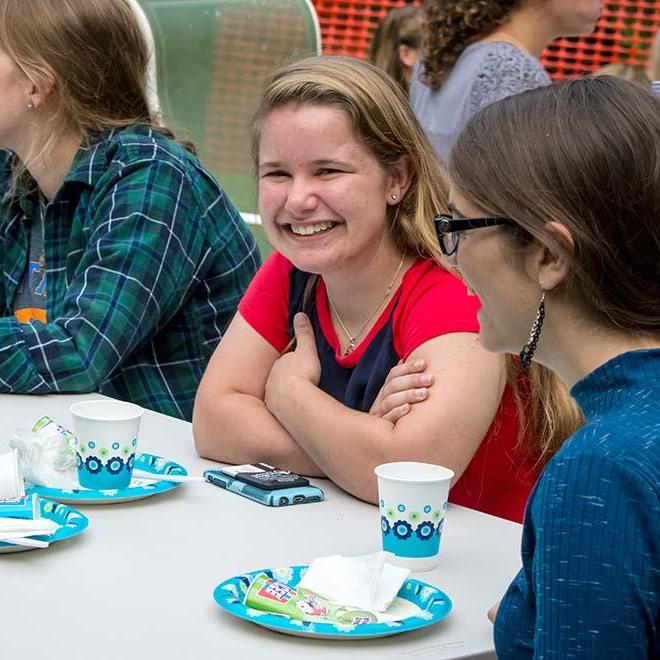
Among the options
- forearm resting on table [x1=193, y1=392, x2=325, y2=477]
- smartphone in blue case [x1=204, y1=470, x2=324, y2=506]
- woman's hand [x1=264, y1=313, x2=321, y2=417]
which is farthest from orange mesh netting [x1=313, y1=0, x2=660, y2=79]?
smartphone in blue case [x1=204, y1=470, x2=324, y2=506]

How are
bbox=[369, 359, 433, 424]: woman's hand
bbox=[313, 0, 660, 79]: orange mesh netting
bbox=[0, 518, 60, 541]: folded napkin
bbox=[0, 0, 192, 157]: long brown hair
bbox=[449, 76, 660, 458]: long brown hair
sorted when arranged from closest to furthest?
bbox=[449, 76, 660, 458]: long brown hair < bbox=[0, 518, 60, 541]: folded napkin < bbox=[369, 359, 433, 424]: woman's hand < bbox=[0, 0, 192, 157]: long brown hair < bbox=[313, 0, 660, 79]: orange mesh netting

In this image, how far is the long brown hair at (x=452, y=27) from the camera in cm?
346

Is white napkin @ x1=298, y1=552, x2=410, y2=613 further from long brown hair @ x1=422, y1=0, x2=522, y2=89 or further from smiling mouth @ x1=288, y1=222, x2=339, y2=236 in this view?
long brown hair @ x1=422, y1=0, x2=522, y2=89

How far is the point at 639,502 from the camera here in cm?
115

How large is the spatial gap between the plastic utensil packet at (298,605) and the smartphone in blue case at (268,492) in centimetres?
41

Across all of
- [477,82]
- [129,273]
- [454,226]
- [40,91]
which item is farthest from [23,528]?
[477,82]

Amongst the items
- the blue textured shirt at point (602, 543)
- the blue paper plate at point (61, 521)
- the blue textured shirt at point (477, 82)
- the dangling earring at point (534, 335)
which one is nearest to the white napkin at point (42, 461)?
the blue paper plate at point (61, 521)

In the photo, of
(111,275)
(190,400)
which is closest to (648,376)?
(111,275)

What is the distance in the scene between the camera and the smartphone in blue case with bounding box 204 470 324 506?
1.88m

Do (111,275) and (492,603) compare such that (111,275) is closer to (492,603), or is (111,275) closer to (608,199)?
(492,603)

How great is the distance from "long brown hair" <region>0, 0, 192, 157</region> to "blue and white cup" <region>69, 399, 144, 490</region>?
3.97 ft

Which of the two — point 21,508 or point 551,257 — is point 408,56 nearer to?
point 21,508

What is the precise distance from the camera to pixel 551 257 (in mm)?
1324

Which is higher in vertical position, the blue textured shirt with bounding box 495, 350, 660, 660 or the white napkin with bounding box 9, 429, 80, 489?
the blue textured shirt with bounding box 495, 350, 660, 660
